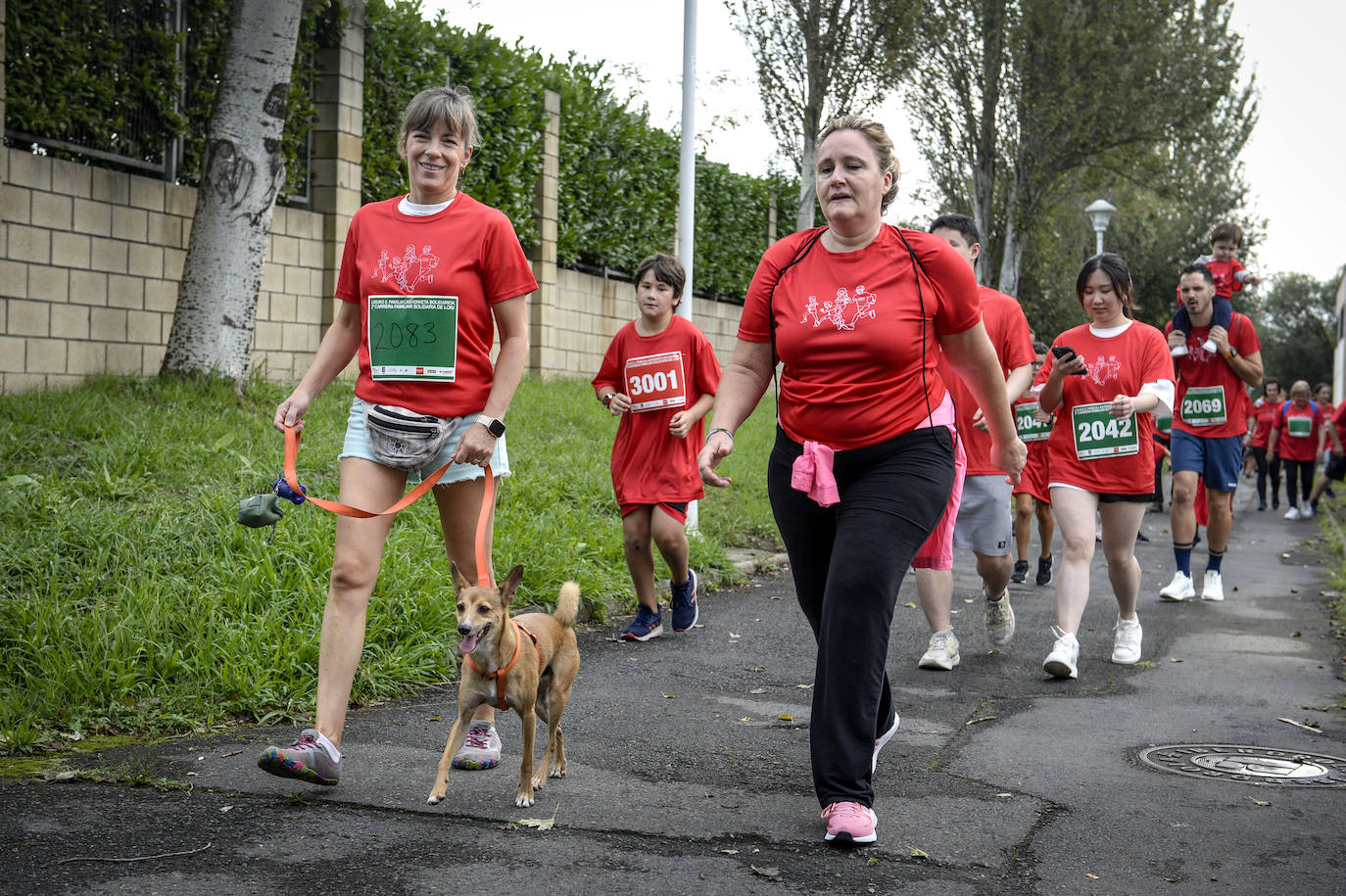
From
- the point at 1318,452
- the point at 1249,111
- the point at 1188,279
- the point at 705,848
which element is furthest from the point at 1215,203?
the point at 705,848

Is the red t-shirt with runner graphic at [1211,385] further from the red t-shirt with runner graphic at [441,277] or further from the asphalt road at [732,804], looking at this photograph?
the red t-shirt with runner graphic at [441,277]

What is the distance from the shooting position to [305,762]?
3.93 metres

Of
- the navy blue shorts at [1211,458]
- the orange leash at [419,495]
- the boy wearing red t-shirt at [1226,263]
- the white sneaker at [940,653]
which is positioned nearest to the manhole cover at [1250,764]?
the white sneaker at [940,653]

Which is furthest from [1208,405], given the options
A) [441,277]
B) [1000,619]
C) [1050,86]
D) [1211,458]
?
[1050,86]

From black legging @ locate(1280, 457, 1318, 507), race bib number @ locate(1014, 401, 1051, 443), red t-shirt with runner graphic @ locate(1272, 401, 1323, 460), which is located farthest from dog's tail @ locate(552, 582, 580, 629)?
red t-shirt with runner graphic @ locate(1272, 401, 1323, 460)

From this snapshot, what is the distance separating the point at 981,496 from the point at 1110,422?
2.58 feet

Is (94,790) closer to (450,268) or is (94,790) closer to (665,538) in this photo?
(450,268)

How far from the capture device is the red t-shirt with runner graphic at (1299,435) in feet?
63.2

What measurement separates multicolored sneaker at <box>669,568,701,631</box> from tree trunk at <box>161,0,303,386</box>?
4.58 metres

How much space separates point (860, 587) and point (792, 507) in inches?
15.8

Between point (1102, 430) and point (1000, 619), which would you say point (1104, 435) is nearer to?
point (1102, 430)

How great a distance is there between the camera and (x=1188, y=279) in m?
8.86

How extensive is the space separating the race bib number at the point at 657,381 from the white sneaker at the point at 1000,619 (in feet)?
6.68

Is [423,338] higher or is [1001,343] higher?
[1001,343]
